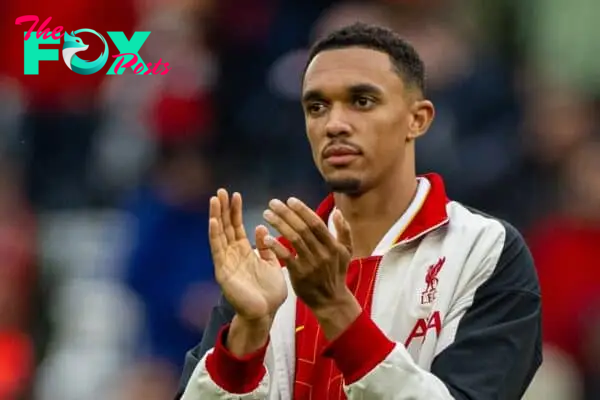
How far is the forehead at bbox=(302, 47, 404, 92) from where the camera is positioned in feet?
14.1

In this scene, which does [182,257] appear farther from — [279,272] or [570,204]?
[279,272]

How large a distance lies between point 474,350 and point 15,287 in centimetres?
386

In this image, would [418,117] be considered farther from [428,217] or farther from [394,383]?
[394,383]

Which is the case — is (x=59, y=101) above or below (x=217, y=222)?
above

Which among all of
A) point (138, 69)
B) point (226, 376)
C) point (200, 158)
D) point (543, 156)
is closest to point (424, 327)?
point (226, 376)

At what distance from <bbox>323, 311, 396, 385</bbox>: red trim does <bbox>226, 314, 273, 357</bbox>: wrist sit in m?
0.22

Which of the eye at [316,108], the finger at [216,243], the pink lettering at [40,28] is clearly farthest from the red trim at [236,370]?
the pink lettering at [40,28]

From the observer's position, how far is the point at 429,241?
424 cm

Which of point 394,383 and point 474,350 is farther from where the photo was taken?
point 474,350

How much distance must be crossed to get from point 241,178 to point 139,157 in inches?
22.8

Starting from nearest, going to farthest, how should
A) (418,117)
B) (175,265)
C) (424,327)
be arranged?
(424,327) → (418,117) → (175,265)

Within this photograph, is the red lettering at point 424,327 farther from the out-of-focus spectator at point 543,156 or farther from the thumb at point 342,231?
the out-of-focus spectator at point 543,156

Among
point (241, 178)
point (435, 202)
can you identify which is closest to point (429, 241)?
point (435, 202)

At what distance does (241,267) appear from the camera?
4012mm
